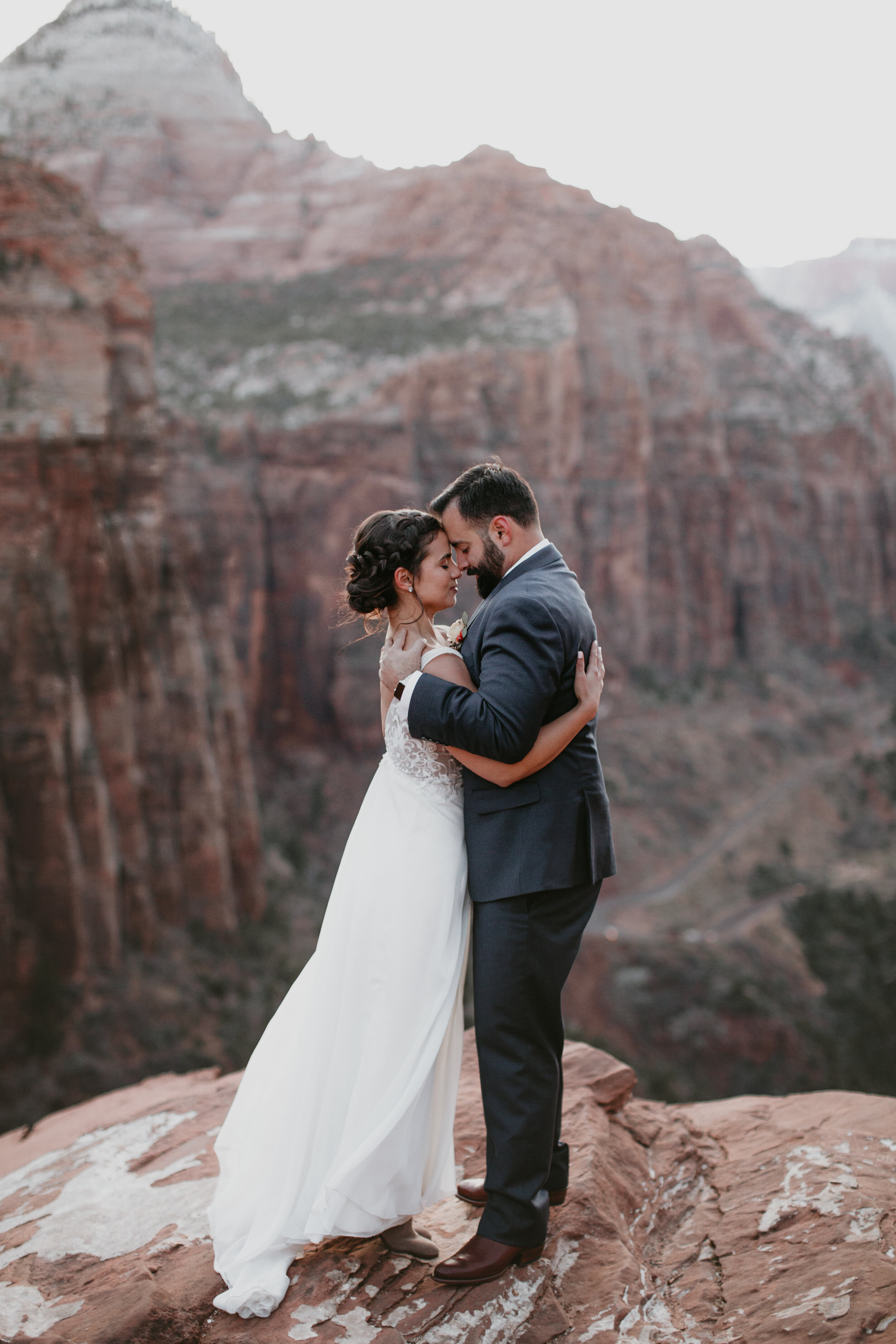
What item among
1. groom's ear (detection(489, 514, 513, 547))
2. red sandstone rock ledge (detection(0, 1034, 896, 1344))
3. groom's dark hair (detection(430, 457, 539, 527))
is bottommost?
red sandstone rock ledge (detection(0, 1034, 896, 1344))

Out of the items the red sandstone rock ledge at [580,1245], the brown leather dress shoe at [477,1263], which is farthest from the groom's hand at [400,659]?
the red sandstone rock ledge at [580,1245]

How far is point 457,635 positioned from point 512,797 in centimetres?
71

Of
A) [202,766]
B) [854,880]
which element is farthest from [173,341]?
[854,880]

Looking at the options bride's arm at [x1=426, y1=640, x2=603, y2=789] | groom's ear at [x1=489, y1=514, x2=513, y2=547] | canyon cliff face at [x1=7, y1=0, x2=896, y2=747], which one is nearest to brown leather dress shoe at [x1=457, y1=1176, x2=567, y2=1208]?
bride's arm at [x1=426, y1=640, x2=603, y2=789]

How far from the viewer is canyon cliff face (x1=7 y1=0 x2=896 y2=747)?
84.3ft

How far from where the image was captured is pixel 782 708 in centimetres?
4334

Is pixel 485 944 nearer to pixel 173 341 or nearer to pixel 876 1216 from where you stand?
pixel 876 1216

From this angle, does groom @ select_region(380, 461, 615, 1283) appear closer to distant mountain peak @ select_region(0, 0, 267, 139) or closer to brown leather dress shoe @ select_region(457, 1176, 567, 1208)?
brown leather dress shoe @ select_region(457, 1176, 567, 1208)

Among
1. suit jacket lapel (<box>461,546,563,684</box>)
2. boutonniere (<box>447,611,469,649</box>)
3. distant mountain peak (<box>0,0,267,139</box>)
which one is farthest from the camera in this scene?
distant mountain peak (<box>0,0,267,139</box>)

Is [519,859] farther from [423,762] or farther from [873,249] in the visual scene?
[873,249]

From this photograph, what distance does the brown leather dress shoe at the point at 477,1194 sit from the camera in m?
3.95

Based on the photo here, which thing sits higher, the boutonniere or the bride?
the boutonniere

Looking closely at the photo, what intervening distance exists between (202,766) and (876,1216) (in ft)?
53.4

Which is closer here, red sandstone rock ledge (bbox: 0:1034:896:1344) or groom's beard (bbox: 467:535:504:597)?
red sandstone rock ledge (bbox: 0:1034:896:1344)
